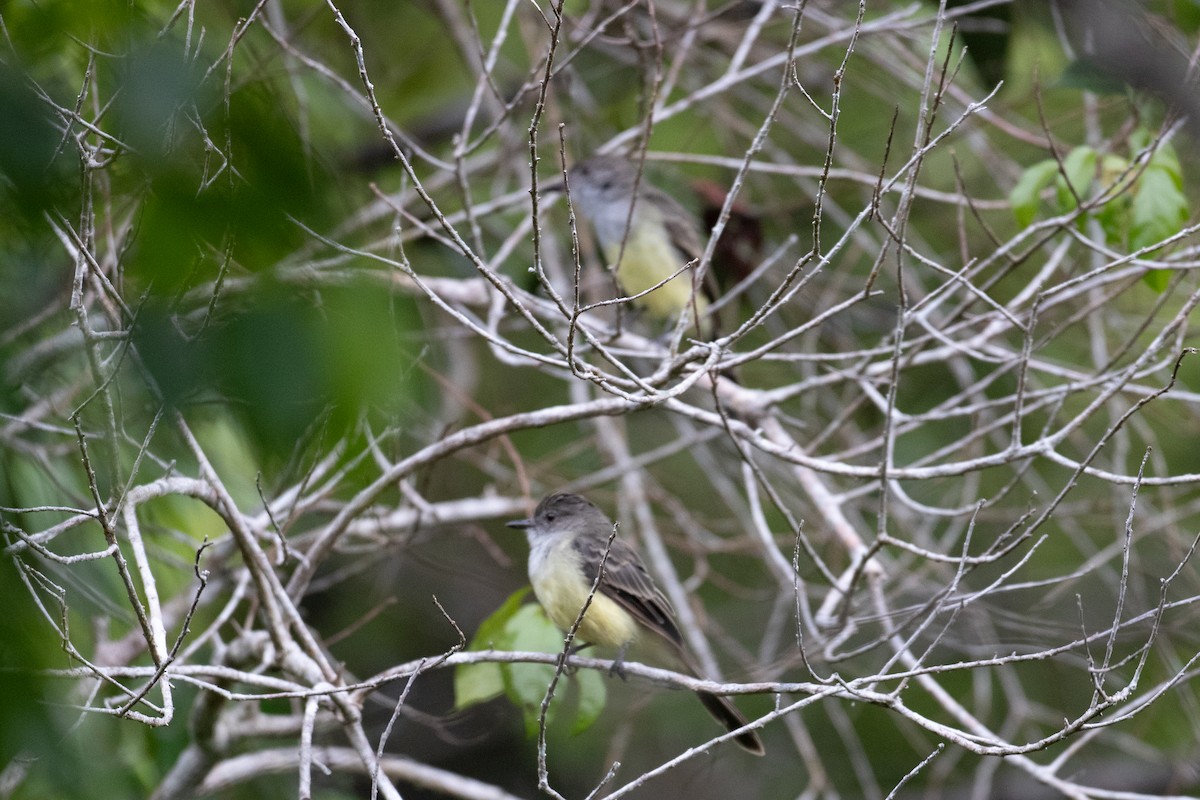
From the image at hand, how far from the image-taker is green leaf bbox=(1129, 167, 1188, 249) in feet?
14.0

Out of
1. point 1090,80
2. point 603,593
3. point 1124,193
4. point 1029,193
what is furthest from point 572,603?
point 1090,80

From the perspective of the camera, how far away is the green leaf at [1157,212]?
428 centimetres

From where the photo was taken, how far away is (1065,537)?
8.71 metres

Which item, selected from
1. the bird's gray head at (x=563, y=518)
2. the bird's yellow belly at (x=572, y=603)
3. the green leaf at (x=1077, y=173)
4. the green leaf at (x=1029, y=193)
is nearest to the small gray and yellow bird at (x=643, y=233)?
the bird's gray head at (x=563, y=518)

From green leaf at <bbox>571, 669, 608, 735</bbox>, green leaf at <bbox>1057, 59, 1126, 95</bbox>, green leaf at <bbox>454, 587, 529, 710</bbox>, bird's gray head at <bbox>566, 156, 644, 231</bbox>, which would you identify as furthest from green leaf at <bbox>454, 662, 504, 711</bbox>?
green leaf at <bbox>1057, 59, 1126, 95</bbox>

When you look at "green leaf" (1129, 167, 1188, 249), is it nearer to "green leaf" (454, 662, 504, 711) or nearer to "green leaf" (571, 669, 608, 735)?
"green leaf" (571, 669, 608, 735)

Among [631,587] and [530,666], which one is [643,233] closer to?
[631,587]

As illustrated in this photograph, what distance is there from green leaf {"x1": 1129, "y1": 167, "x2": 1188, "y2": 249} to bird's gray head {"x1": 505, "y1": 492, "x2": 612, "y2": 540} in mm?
2401

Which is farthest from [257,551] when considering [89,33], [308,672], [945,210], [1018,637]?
[945,210]

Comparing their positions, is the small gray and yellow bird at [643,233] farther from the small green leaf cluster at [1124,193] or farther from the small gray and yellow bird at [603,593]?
the small green leaf cluster at [1124,193]

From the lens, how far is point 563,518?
5.15m

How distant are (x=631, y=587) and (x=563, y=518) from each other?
1.63 feet

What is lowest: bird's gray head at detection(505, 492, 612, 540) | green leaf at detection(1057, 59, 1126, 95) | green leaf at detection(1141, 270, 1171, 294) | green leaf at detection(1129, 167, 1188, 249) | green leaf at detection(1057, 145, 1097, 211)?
bird's gray head at detection(505, 492, 612, 540)

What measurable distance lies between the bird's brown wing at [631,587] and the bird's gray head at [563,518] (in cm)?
16
